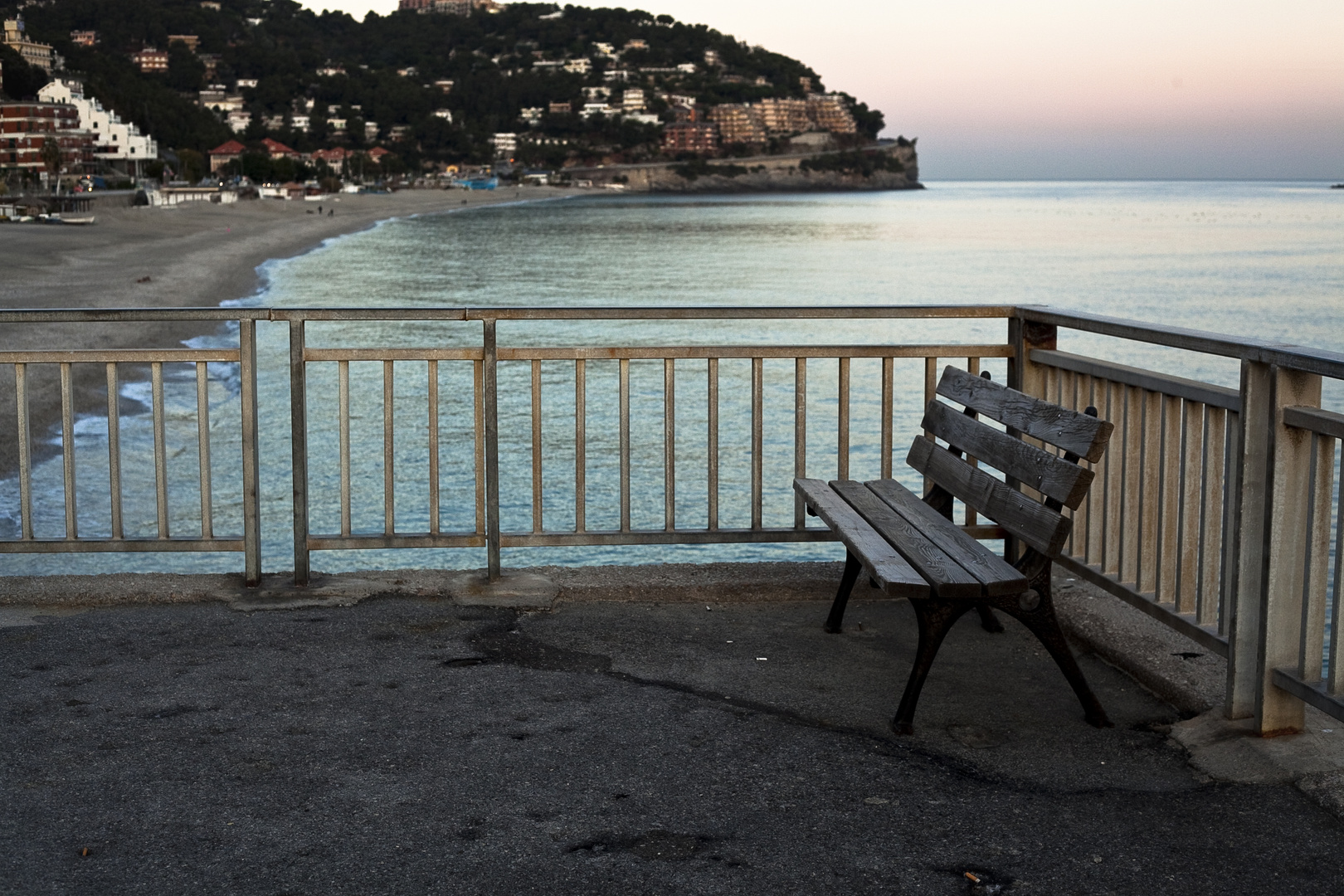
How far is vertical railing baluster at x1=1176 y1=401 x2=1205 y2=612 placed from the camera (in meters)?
4.71

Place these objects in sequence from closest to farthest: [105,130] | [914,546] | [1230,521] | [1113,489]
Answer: [1230,521]
[914,546]
[1113,489]
[105,130]

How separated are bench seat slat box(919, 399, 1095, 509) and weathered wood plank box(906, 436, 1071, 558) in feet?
0.19

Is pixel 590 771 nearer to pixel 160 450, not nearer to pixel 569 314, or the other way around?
pixel 569 314

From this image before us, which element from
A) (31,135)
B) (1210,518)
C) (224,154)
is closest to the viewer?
(1210,518)

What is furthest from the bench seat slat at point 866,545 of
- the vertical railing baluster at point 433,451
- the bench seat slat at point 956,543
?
the vertical railing baluster at point 433,451

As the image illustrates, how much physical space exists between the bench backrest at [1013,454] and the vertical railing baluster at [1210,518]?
32cm

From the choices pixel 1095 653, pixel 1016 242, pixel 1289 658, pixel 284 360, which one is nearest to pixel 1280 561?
pixel 1289 658

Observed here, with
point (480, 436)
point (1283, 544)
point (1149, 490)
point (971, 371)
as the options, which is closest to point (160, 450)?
point (480, 436)

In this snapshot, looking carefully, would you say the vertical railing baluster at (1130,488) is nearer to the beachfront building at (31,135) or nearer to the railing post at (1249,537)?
the railing post at (1249,537)

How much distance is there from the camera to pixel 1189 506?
4727 millimetres

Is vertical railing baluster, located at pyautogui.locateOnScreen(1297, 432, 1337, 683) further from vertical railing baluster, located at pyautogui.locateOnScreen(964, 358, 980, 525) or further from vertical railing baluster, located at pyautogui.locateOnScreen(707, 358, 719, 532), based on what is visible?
vertical railing baluster, located at pyautogui.locateOnScreen(707, 358, 719, 532)

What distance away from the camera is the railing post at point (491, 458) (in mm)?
5945

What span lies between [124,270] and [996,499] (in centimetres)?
4274

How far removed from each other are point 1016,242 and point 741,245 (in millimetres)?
18879
